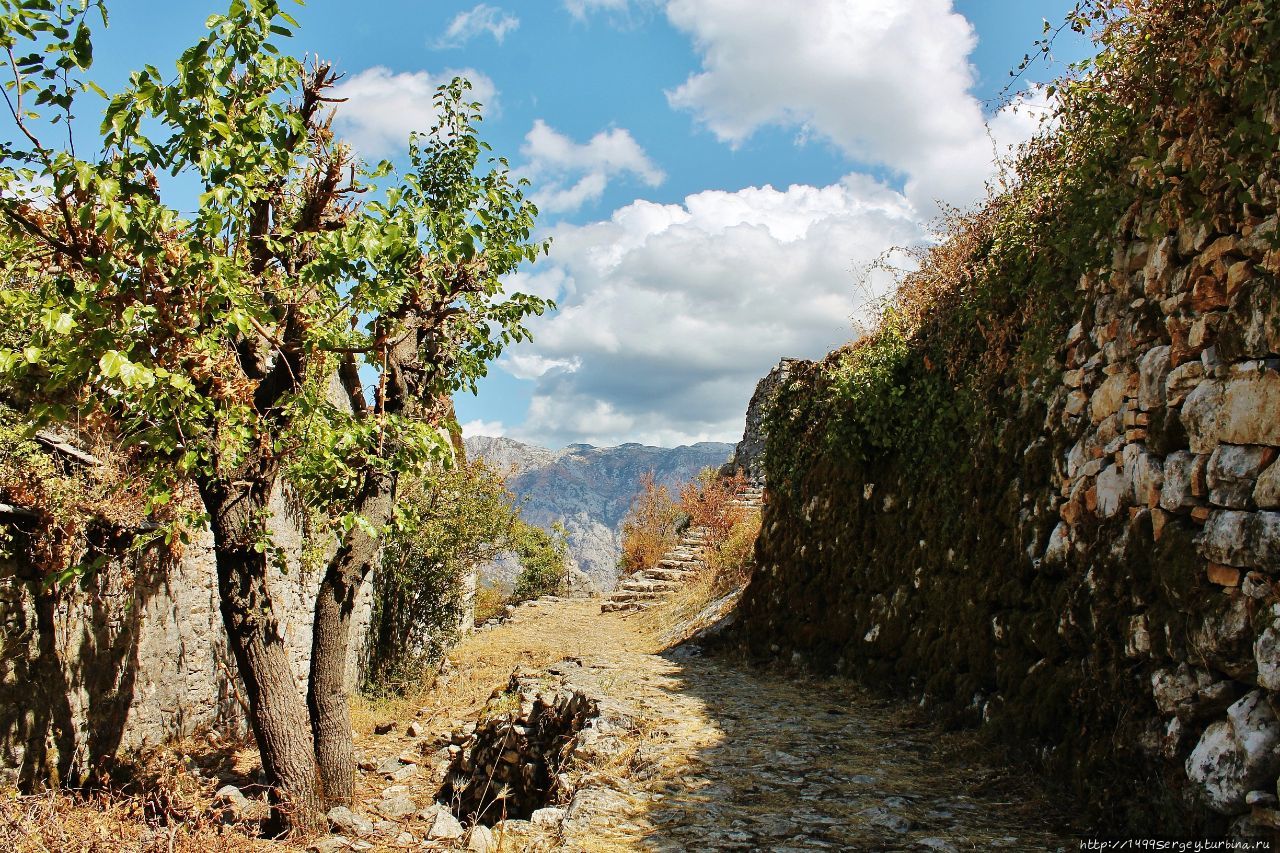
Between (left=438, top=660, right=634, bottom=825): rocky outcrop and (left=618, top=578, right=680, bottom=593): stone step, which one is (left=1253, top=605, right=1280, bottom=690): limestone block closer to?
(left=438, top=660, right=634, bottom=825): rocky outcrop

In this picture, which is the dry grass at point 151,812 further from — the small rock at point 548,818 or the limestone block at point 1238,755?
the limestone block at point 1238,755

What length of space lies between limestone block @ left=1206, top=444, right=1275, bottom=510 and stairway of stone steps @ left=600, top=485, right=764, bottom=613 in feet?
47.3

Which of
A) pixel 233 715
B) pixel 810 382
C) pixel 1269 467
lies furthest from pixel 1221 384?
pixel 233 715

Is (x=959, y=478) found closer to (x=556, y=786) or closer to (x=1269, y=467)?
(x=1269, y=467)

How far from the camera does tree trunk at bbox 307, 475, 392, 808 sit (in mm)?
6625

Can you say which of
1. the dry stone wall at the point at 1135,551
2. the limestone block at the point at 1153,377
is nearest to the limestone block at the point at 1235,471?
the dry stone wall at the point at 1135,551

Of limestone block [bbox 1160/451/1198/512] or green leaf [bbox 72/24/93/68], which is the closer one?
green leaf [bbox 72/24/93/68]

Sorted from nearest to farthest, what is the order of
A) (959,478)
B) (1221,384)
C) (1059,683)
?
(1221,384), (1059,683), (959,478)

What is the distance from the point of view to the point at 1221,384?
3.87 meters

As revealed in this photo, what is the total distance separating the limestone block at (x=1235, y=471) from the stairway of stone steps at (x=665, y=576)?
47.3ft

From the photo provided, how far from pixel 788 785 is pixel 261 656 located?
422 centimetres

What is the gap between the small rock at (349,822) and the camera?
616cm

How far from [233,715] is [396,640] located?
294 cm

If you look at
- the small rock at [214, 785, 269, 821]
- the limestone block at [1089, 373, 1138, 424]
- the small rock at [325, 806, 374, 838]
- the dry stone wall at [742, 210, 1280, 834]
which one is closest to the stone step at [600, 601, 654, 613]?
the dry stone wall at [742, 210, 1280, 834]
